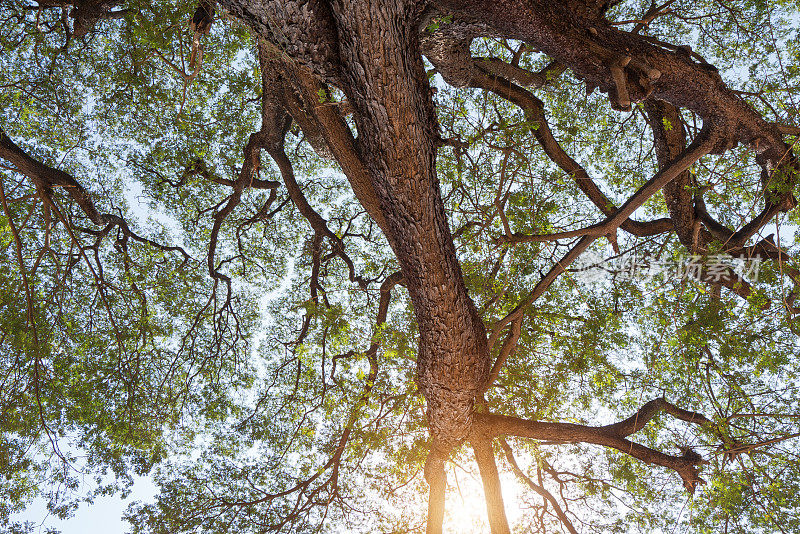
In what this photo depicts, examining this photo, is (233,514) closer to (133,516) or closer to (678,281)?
(133,516)

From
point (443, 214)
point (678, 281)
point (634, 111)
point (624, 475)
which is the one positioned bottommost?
point (624, 475)

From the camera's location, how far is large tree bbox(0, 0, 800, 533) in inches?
139

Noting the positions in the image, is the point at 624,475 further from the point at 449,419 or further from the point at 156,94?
the point at 156,94

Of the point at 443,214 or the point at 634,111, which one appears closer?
the point at 443,214

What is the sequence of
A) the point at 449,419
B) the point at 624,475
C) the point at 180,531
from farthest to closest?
the point at 180,531 → the point at 624,475 → the point at 449,419

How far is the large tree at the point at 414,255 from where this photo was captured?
3.53 m

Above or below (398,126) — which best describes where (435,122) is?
above

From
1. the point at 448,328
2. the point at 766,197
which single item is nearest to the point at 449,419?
the point at 448,328

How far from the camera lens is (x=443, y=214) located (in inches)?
133

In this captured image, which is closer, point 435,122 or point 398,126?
point 398,126

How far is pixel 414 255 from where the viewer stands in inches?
133

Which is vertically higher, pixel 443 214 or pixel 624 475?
pixel 443 214

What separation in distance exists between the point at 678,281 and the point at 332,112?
13.4 ft

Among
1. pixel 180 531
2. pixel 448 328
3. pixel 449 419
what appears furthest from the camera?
pixel 180 531
